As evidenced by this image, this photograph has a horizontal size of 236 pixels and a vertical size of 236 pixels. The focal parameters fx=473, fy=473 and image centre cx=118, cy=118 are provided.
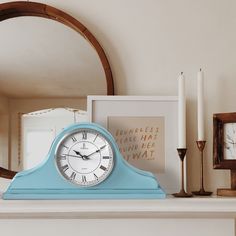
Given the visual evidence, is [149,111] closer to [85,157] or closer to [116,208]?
[85,157]

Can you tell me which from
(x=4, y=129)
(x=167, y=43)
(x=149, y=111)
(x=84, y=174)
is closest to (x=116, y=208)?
(x=84, y=174)

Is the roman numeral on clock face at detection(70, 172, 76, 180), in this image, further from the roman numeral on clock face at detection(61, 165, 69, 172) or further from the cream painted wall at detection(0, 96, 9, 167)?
the cream painted wall at detection(0, 96, 9, 167)

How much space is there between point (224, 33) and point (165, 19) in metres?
0.19

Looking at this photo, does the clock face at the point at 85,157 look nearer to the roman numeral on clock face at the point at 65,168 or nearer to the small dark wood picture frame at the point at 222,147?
the roman numeral on clock face at the point at 65,168

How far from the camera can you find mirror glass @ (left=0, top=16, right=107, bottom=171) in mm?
1442

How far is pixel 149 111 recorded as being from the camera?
1.42 m

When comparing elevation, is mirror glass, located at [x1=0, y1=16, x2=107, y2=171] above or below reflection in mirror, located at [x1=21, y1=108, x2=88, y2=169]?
above

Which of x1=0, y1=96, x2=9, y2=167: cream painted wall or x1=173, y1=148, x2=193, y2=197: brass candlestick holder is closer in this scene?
x1=173, y1=148, x2=193, y2=197: brass candlestick holder

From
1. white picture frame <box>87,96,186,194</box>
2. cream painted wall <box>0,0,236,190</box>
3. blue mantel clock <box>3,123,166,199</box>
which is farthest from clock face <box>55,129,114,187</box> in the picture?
cream painted wall <box>0,0,236,190</box>

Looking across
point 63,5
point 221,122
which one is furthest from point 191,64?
point 63,5

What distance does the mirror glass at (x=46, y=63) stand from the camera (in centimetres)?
144

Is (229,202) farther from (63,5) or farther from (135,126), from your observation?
(63,5)

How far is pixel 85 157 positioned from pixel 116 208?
19 cm

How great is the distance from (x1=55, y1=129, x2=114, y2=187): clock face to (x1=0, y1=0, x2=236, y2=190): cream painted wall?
0.24m
